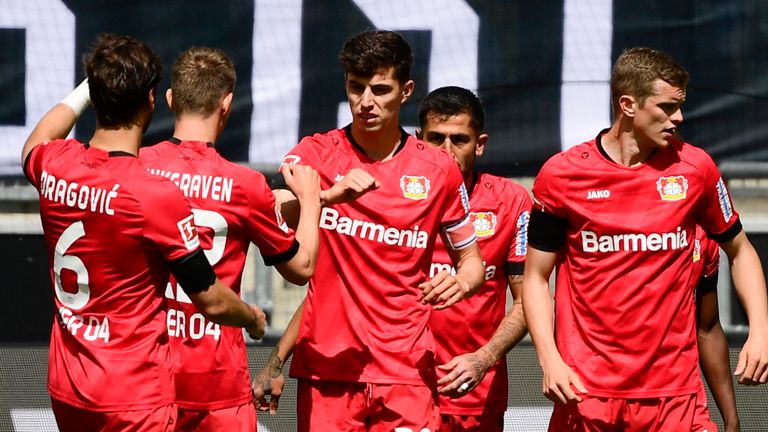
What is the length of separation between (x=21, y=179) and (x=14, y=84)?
0.47m

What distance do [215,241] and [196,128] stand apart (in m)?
0.38

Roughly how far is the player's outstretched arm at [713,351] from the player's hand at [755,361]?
0.64 metres

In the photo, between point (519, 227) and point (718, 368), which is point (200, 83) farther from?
point (718, 368)

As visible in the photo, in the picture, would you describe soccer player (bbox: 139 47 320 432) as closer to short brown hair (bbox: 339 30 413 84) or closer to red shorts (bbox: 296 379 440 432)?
red shorts (bbox: 296 379 440 432)

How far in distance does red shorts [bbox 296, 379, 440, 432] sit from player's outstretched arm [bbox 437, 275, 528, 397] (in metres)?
0.15

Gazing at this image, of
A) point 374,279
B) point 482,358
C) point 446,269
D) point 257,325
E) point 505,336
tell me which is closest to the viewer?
point 257,325

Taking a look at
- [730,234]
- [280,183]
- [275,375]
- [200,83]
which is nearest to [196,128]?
[200,83]

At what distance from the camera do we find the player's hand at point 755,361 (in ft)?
13.5

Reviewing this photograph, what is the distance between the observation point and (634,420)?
4156 mm

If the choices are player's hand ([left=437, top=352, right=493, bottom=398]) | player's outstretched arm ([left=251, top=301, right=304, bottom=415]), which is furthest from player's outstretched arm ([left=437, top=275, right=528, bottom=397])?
player's outstretched arm ([left=251, top=301, right=304, bottom=415])

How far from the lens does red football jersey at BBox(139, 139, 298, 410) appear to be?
3.96m

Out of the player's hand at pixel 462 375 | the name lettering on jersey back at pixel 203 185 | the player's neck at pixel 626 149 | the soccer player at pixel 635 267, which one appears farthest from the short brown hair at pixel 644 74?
the name lettering on jersey back at pixel 203 185

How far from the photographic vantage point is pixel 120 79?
135 inches

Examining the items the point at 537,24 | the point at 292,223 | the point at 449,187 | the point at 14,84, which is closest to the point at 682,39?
the point at 537,24
